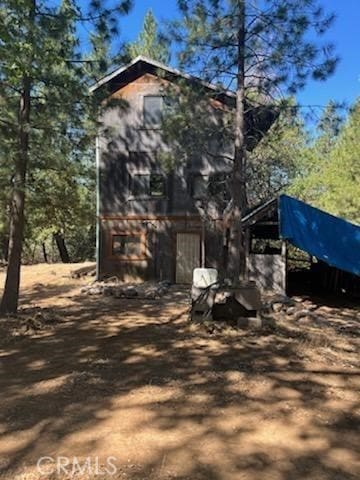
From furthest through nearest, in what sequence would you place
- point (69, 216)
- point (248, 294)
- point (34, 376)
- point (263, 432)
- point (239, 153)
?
point (69, 216)
point (239, 153)
point (248, 294)
point (34, 376)
point (263, 432)

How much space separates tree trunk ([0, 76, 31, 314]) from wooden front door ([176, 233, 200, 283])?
811 centimetres

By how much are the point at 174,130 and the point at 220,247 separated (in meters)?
6.91

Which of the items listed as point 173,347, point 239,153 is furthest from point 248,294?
point 239,153

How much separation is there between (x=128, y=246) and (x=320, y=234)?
7518 millimetres

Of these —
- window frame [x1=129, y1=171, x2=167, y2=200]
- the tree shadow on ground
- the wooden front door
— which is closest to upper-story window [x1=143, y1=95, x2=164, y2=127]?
window frame [x1=129, y1=171, x2=167, y2=200]

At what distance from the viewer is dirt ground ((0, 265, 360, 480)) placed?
11.8 feet

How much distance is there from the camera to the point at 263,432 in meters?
4.23

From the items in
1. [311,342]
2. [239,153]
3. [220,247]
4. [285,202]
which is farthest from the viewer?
[220,247]

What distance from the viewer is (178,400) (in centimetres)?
509

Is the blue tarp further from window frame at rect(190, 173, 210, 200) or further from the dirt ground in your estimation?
window frame at rect(190, 173, 210, 200)

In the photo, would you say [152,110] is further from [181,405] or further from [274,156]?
[181,405]

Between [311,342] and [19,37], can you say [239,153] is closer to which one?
[311,342]

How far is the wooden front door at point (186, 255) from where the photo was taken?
57.8 feet

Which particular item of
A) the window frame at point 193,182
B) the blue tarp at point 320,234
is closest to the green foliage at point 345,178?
the window frame at point 193,182
